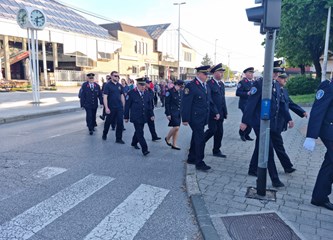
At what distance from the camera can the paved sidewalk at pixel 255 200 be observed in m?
3.44

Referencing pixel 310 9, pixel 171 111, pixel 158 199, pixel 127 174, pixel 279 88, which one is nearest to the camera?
pixel 158 199

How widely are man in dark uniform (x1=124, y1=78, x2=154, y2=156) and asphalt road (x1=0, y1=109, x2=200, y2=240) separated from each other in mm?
440

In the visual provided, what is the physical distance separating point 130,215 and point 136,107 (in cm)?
338

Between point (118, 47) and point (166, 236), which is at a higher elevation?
point (118, 47)

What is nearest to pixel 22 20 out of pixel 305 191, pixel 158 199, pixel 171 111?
pixel 171 111

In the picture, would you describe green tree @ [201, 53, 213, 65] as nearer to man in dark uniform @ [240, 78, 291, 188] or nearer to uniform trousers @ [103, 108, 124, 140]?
uniform trousers @ [103, 108, 124, 140]

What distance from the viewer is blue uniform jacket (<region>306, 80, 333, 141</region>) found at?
3.53 meters

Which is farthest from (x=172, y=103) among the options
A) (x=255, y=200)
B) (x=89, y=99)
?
(x=255, y=200)

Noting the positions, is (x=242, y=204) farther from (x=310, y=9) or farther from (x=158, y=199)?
(x=310, y=9)

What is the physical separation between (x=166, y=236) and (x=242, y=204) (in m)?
1.28

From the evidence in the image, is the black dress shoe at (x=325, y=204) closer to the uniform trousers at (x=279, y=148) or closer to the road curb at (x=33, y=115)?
the uniform trousers at (x=279, y=148)

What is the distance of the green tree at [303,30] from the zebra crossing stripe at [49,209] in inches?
685

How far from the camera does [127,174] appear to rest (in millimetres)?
5305

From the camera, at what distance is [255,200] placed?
409 cm
